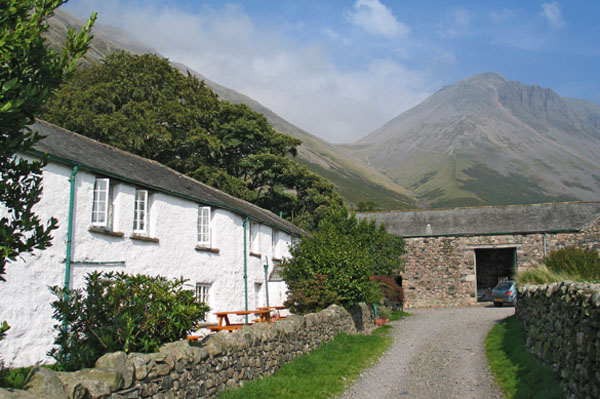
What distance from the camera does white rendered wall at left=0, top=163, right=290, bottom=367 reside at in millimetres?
10219

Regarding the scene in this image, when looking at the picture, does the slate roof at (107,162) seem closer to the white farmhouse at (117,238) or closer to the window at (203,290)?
the white farmhouse at (117,238)

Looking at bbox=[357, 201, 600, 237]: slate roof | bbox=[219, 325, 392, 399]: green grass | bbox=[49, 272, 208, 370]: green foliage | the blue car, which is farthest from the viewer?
bbox=[357, 201, 600, 237]: slate roof

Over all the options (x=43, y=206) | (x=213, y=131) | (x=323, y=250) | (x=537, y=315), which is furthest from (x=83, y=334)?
(x=213, y=131)

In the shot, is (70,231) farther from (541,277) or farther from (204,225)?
(541,277)

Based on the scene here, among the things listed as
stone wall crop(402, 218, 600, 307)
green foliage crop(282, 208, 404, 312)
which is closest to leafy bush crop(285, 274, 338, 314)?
green foliage crop(282, 208, 404, 312)

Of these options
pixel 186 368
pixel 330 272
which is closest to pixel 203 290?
pixel 330 272

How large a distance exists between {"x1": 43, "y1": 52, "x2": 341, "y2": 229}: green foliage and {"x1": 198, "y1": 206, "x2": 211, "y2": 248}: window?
1343 cm

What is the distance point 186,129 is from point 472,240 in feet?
68.4

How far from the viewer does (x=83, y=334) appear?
792 centimetres

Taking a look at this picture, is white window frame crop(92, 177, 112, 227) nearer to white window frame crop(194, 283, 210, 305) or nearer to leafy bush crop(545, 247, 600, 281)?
white window frame crop(194, 283, 210, 305)

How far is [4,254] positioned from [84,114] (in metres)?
26.5

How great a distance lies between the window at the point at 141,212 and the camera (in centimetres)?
1434

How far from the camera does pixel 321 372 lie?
11.7 meters

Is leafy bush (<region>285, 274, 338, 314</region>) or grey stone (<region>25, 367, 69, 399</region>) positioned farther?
leafy bush (<region>285, 274, 338, 314</region>)
